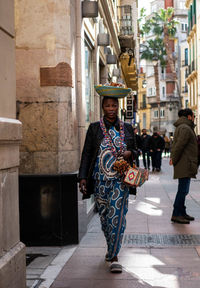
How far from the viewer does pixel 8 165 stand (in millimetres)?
4098

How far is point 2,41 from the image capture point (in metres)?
4.04

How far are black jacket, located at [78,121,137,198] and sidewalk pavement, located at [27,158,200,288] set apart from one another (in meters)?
0.85

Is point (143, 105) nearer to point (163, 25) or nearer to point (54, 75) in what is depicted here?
point (163, 25)

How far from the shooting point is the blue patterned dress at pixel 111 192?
17.3 feet

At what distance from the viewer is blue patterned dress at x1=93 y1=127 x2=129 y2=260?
208 inches

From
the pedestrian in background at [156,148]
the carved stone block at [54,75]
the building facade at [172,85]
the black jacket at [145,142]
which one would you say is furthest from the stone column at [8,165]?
the building facade at [172,85]

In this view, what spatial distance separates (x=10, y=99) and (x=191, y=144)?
4.48m

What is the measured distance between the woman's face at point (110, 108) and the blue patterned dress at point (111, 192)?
0.16 meters

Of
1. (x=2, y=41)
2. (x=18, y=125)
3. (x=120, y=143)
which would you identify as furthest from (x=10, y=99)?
(x=120, y=143)

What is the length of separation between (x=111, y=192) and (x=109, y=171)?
225 mm

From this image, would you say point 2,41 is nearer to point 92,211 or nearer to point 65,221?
point 65,221

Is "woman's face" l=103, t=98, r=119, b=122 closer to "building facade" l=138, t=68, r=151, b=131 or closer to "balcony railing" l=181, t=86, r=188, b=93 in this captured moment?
"balcony railing" l=181, t=86, r=188, b=93

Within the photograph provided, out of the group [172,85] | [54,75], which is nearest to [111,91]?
[54,75]

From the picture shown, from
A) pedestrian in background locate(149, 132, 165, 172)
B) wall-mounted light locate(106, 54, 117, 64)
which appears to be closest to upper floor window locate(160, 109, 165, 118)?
pedestrian in background locate(149, 132, 165, 172)
